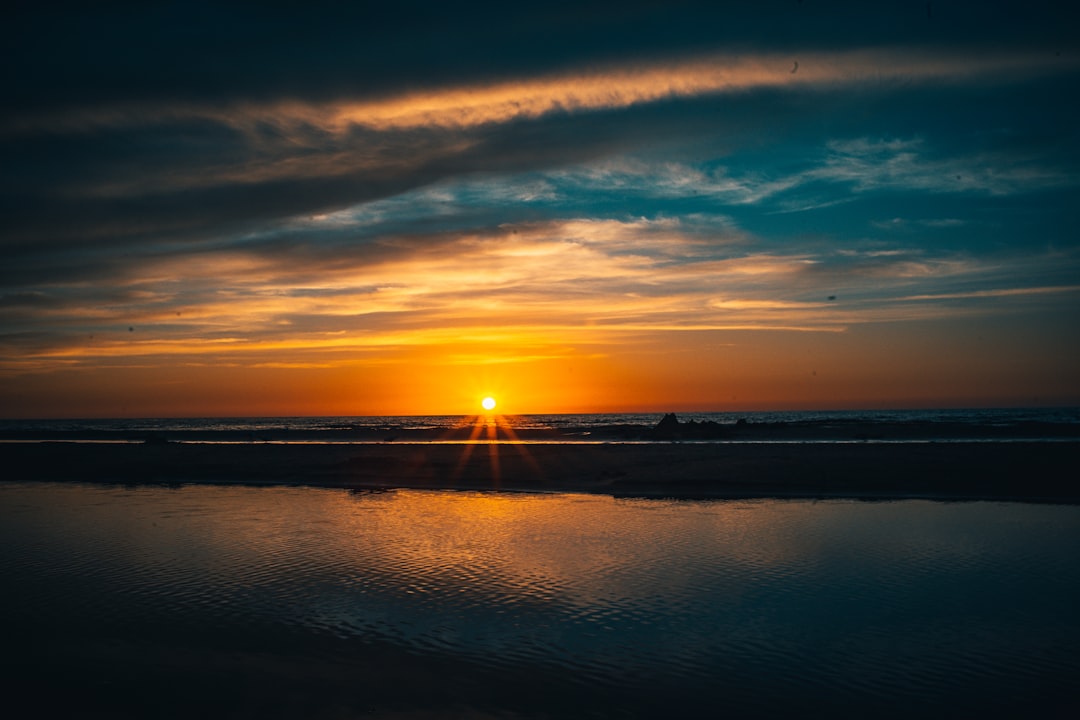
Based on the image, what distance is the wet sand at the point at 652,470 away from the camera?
31844 millimetres

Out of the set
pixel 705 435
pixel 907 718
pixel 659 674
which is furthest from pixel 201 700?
pixel 705 435

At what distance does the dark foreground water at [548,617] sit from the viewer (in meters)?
10.2

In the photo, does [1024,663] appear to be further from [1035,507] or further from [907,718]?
[1035,507]

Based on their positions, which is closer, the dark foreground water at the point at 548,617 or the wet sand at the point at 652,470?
the dark foreground water at the point at 548,617

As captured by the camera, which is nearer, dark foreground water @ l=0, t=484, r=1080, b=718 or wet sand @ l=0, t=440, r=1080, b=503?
dark foreground water @ l=0, t=484, r=1080, b=718

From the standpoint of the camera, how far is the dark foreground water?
33.4 feet

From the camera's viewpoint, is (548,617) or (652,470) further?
(652,470)

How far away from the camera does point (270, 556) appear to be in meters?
19.9

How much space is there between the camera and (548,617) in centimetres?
1377

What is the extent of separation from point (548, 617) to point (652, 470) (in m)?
26.1

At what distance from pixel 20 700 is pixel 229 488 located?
91.4ft

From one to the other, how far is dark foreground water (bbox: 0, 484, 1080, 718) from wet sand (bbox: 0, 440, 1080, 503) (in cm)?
721

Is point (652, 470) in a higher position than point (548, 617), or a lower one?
higher

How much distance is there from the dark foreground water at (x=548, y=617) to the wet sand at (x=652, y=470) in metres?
7.21
